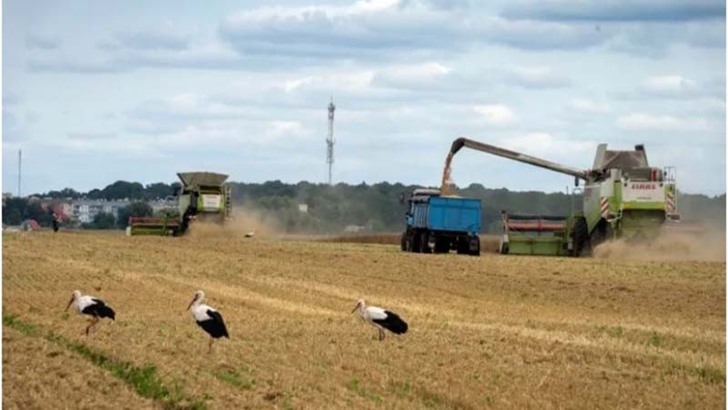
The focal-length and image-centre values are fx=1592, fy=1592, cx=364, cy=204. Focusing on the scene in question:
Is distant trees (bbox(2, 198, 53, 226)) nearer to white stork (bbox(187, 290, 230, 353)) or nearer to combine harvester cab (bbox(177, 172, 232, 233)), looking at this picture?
combine harvester cab (bbox(177, 172, 232, 233))

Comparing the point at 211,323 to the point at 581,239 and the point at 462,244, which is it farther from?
the point at 581,239

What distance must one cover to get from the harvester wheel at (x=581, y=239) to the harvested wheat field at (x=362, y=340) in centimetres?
1079

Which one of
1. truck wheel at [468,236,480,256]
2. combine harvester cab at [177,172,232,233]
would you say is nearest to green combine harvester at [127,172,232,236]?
combine harvester cab at [177,172,232,233]

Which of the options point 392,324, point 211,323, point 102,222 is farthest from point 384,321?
point 102,222

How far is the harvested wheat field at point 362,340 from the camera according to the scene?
59.0 feet

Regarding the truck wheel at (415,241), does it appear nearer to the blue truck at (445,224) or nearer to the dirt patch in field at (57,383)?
the blue truck at (445,224)

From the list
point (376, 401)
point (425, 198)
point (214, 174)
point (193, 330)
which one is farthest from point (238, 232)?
point (376, 401)

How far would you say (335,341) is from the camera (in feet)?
76.5

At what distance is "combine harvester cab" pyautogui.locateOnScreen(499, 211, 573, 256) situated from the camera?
57.6 meters

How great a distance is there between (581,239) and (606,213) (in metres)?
2.31

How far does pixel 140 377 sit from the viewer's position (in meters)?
18.3

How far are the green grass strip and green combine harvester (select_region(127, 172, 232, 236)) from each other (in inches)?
2091

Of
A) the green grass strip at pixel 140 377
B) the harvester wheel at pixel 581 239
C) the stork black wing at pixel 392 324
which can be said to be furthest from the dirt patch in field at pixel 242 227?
the green grass strip at pixel 140 377

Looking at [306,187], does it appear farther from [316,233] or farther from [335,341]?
[335,341]
